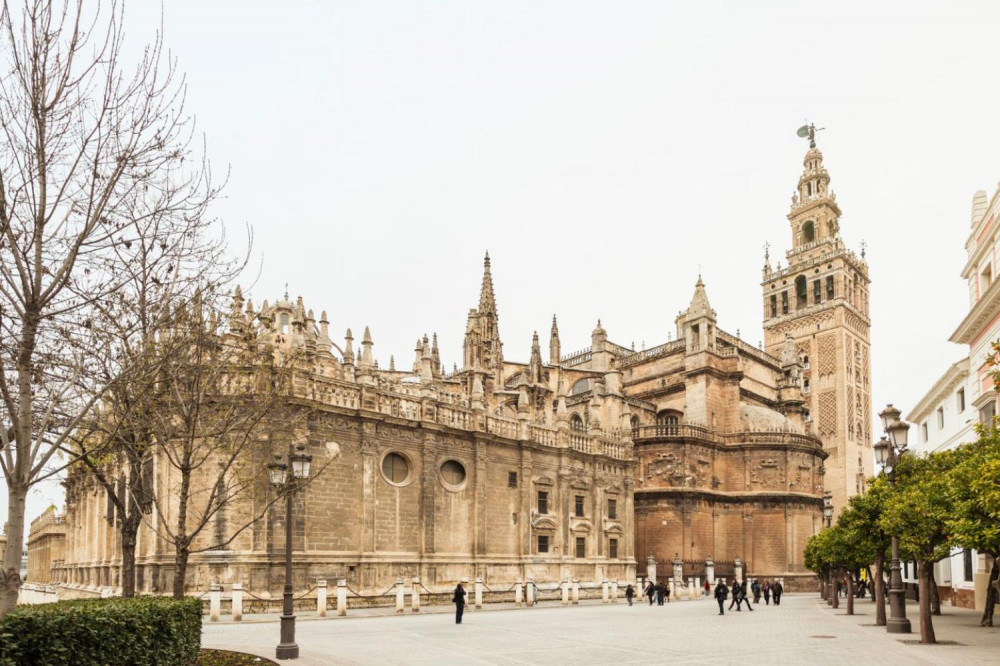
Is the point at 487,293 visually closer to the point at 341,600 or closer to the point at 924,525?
the point at 341,600

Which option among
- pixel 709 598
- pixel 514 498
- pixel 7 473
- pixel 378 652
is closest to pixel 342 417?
pixel 514 498

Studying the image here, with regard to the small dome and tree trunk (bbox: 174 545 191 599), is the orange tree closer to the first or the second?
tree trunk (bbox: 174 545 191 599)

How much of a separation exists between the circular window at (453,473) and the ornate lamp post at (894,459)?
57.3 ft

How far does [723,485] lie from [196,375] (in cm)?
4589

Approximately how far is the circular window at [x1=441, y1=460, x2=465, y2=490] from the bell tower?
41.5 metres

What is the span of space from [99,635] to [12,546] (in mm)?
1523

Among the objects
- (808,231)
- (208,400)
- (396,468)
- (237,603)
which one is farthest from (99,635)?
(808,231)

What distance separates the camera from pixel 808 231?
8150 centimetres

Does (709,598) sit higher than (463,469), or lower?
lower

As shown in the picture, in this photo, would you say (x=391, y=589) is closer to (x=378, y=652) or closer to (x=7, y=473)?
(x=378, y=652)

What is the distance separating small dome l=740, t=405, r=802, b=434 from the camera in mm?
55534

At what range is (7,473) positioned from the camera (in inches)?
338

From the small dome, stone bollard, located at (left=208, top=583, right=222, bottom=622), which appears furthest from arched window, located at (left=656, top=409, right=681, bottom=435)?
stone bollard, located at (left=208, top=583, right=222, bottom=622)

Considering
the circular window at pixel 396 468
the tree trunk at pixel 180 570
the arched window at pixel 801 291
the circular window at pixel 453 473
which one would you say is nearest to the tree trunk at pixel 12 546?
the tree trunk at pixel 180 570
